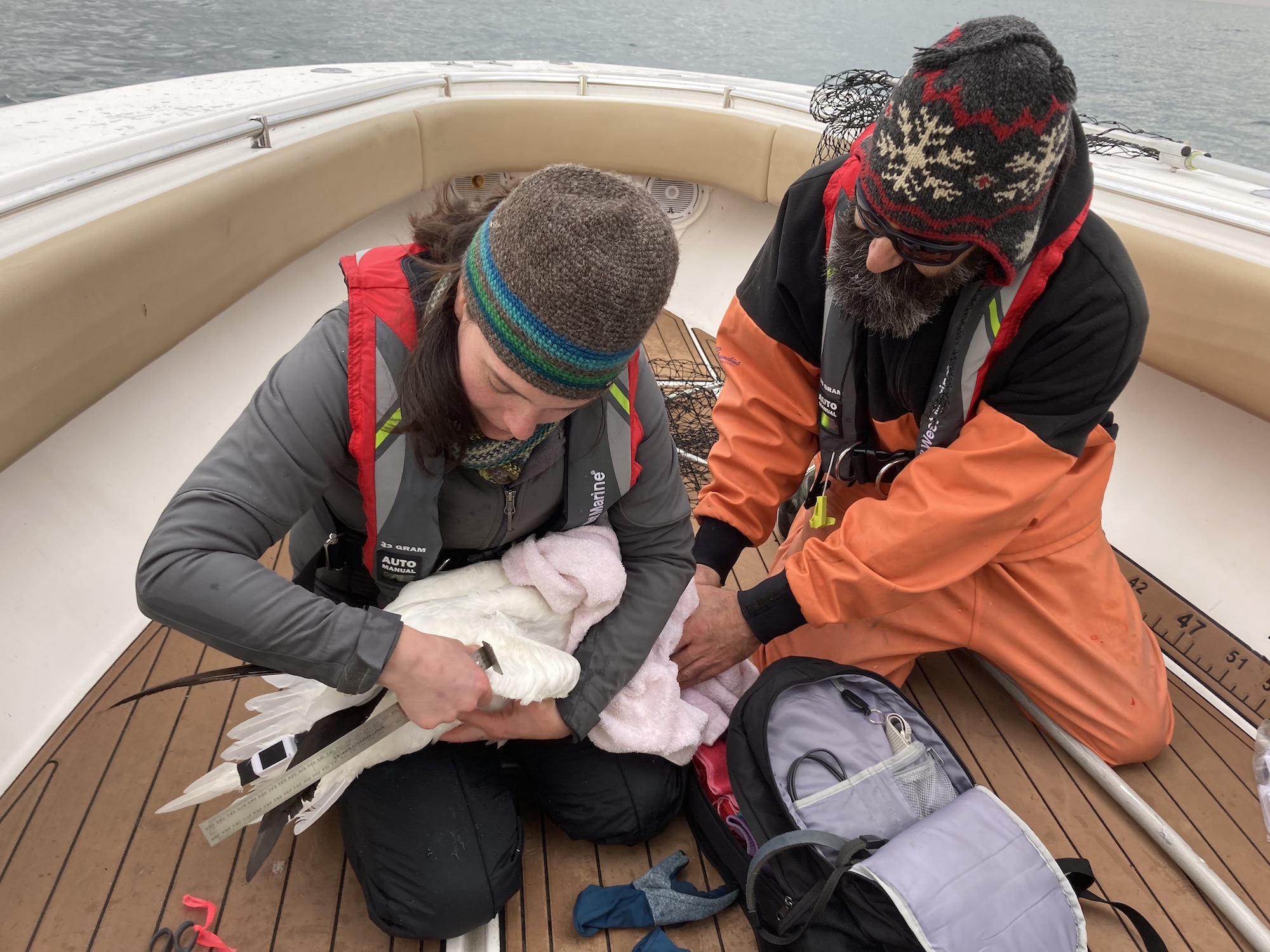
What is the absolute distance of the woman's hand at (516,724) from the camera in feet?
4.09

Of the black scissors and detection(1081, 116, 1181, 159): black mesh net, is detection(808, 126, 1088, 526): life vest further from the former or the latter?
detection(1081, 116, 1181, 159): black mesh net

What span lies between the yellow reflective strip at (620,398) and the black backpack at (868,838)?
554 millimetres

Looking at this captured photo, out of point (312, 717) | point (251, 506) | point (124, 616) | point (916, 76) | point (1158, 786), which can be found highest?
point (916, 76)

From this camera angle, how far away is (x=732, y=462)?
175 centimetres

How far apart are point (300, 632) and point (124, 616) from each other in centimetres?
91

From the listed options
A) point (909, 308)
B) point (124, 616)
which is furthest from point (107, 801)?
point (909, 308)

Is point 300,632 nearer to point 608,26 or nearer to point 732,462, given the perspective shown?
point 732,462

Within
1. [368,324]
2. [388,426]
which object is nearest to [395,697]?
[388,426]

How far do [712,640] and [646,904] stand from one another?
1.45 ft

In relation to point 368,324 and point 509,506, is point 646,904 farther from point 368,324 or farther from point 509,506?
point 368,324

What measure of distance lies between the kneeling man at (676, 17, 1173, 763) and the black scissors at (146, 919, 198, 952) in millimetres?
833

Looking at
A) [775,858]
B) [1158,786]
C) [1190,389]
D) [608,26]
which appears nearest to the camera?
[775,858]

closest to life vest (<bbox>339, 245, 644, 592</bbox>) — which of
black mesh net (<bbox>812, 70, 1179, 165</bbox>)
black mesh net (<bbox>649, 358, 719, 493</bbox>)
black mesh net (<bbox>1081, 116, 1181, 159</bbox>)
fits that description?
black mesh net (<bbox>649, 358, 719, 493</bbox>)

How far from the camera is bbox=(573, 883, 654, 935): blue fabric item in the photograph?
1.30 m
